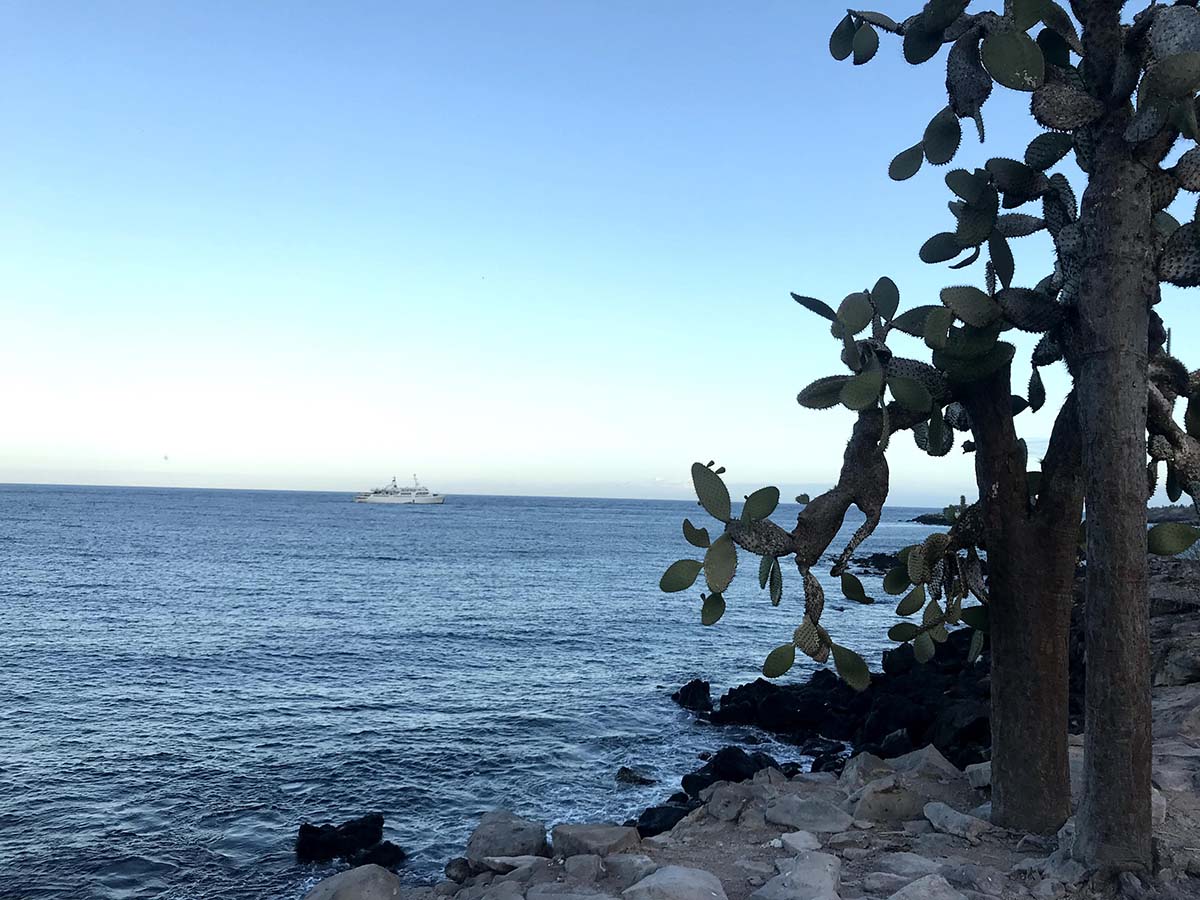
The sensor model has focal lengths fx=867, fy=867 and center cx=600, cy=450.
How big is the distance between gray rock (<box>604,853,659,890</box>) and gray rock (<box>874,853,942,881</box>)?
5.29 feet

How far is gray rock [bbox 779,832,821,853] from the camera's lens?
6430 millimetres

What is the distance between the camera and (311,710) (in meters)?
20.5

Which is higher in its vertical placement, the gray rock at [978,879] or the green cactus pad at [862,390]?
the green cactus pad at [862,390]

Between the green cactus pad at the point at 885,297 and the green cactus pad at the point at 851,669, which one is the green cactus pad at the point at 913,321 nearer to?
the green cactus pad at the point at 885,297

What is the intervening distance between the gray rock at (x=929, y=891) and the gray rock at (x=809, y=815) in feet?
5.61

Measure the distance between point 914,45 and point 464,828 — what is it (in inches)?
472

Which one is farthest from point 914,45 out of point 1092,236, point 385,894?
point 385,894

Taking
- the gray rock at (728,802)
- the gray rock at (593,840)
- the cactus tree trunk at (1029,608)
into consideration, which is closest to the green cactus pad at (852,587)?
the cactus tree trunk at (1029,608)

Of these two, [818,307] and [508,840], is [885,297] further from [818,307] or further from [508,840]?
[508,840]

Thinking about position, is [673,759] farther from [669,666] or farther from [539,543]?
[539,543]

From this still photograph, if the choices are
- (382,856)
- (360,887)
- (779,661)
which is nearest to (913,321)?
(779,661)

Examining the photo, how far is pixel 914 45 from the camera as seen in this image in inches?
258

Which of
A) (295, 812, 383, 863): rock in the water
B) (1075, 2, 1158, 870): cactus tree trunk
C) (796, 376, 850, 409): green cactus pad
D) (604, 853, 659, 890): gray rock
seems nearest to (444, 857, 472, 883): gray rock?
(604, 853, 659, 890): gray rock

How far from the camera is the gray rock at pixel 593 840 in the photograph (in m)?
7.09
